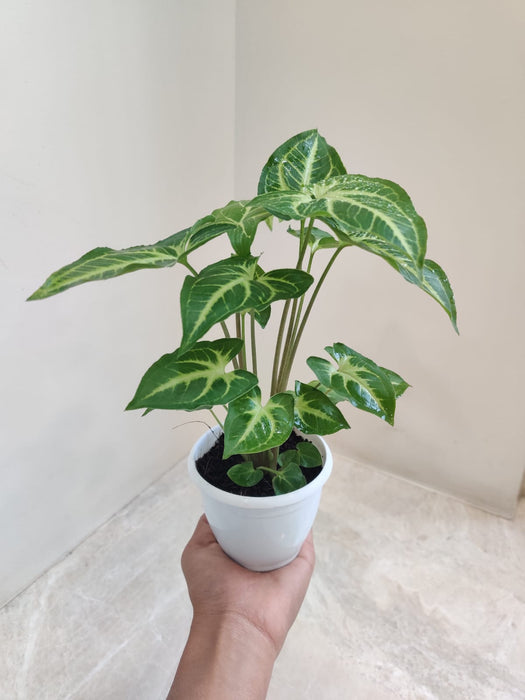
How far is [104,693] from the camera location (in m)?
0.92

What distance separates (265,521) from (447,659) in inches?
24.5

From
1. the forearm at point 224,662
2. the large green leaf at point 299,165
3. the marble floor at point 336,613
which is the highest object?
the large green leaf at point 299,165

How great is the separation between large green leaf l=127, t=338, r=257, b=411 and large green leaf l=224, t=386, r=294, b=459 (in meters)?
0.04

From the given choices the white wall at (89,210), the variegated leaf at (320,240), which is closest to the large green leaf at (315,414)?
the variegated leaf at (320,240)

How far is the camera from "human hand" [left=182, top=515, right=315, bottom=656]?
0.72 metres

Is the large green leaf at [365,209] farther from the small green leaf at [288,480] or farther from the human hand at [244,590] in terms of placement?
the human hand at [244,590]

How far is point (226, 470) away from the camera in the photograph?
0.75 m

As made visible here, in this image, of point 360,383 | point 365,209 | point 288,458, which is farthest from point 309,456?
point 365,209

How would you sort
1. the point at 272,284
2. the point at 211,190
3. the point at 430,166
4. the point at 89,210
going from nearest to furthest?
the point at 272,284 → the point at 89,210 → the point at 430,166 → the point at 211,190

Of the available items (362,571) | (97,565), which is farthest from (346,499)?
(97,565)

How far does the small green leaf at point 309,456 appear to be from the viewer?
2.41 feet

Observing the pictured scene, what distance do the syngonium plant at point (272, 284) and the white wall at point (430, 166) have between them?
581 mm

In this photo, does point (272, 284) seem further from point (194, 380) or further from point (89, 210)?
point (89, 210)

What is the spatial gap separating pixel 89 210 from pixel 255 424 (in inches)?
26.5
